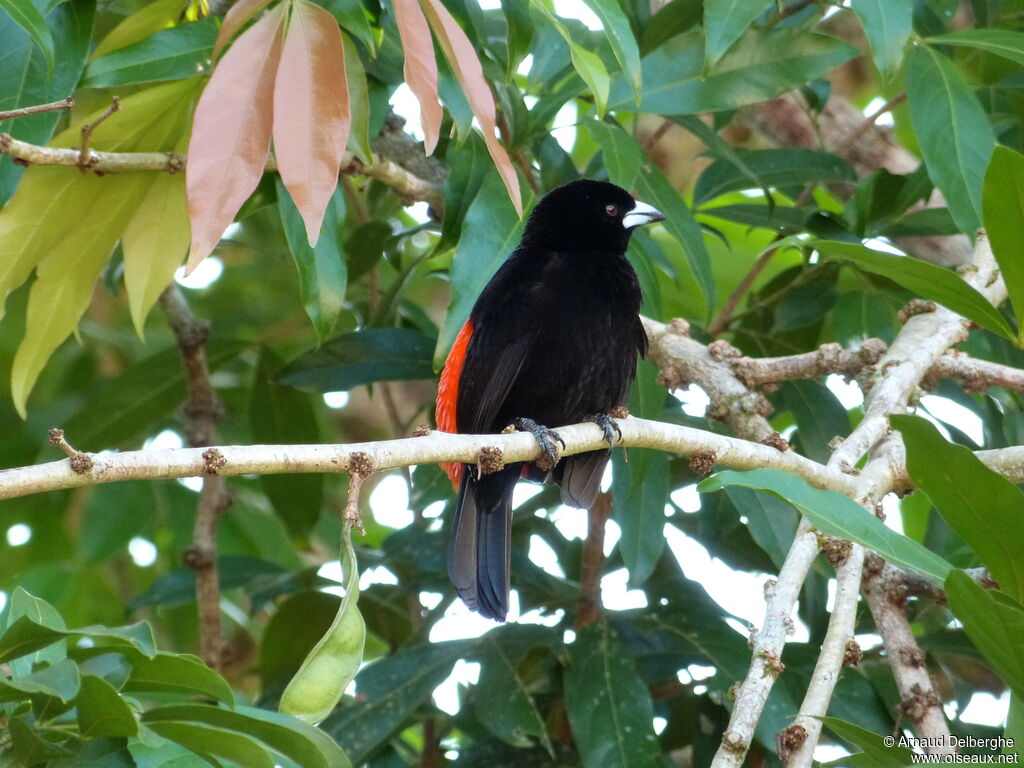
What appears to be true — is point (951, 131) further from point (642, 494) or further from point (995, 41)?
point (642, 494)

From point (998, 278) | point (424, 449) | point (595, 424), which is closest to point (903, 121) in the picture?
point (998, 278)

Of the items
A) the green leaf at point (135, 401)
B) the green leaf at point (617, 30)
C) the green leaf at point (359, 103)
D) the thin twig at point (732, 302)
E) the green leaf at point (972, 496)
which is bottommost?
the green leaf at point (135, 401)

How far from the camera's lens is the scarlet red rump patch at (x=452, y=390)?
3479 mm

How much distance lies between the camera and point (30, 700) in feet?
6.27

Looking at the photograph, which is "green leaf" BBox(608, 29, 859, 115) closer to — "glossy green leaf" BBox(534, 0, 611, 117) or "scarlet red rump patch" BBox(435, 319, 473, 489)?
"scarlet red rump patch" BBox(435, 319, 473, 489)

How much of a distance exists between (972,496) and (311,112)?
123 centimetres

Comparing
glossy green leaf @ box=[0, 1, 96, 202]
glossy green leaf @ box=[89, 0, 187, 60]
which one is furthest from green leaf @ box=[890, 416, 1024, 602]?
glossy green leaf @ box=[89, 0, 187, 60]

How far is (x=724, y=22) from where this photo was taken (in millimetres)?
2623

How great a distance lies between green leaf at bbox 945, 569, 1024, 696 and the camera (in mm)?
1765

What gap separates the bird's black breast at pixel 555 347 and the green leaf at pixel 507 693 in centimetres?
63

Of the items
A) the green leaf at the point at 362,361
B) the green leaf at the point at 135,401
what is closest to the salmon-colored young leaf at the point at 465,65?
the green leaf at the point at 362,361

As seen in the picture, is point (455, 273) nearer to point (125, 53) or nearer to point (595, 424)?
point (595, 424)

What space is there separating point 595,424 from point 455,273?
506 millimetres

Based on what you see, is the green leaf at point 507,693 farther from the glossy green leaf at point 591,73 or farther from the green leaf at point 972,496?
the glossy green leaf at point 591,73
